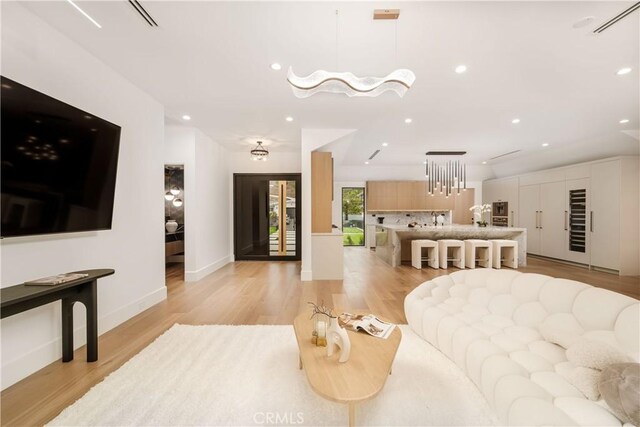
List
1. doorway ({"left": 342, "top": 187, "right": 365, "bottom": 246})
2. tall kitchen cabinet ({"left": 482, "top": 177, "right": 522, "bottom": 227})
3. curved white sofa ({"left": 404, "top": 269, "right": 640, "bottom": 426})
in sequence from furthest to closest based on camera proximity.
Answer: doorway ({"left": 342, "top": 187, "right": 365, "bottom": 246}) → tall kitchen cabinet ({"left": 482, "top": 177, "right": 522, "bottom": 227}) → curved white sofa ({"left": 404, "top": 269, "right": 640, "bottom": 426})

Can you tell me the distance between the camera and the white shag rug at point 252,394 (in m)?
1.61

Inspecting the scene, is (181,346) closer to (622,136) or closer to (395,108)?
(395,108)

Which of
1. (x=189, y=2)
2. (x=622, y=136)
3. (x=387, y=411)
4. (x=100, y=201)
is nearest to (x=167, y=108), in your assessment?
(x=100, y=201)

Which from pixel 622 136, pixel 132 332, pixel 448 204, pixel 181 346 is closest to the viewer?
pixel 181 346

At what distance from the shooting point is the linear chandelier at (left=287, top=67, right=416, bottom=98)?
6.97ft

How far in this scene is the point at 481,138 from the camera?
5.67m

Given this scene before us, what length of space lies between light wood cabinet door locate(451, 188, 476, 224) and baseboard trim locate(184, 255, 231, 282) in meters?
7.76

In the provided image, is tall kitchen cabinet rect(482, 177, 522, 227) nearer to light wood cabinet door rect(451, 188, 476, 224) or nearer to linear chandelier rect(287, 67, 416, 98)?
light wood cabinet door rect(451, 188, 476, 224)

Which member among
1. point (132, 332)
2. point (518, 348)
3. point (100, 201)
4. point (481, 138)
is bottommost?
point (132, 332)

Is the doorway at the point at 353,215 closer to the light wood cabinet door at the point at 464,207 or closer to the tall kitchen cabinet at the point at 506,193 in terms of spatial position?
the light wood cabinet door at the point at 464,207

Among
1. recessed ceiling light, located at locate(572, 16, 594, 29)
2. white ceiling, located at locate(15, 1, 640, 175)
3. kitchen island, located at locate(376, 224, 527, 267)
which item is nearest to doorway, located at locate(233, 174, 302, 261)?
white ceiling, located at locate(15, 1, 640, 175)

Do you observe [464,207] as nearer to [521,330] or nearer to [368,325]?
[521,330]

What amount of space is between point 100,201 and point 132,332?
4.62ft

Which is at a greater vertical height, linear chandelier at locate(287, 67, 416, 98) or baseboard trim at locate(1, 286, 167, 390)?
linear chandelier at locate(287, 67, 416, 98)
